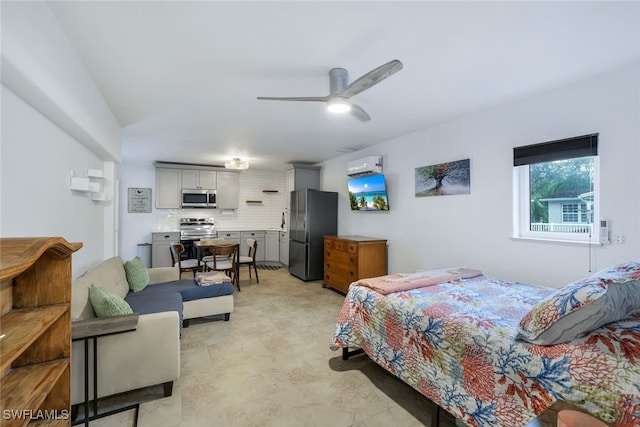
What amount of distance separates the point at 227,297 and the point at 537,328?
312 centimetres

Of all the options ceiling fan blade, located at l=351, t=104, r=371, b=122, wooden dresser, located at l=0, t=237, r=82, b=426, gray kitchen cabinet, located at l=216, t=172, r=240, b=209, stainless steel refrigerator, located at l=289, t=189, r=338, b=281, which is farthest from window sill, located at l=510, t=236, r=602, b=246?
gray kitchen cabinet, located at l=216, t=172, r=240, b=209

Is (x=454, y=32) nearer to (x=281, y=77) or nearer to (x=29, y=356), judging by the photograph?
(x=281, y=77)

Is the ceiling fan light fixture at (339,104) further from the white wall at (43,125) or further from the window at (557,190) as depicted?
the window at (557,190)

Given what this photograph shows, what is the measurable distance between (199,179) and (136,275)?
3676mm

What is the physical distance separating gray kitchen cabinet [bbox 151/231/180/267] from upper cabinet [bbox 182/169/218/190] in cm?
118

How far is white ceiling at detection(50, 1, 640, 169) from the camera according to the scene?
163 cm

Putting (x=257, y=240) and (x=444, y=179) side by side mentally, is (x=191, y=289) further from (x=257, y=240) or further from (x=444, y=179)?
(x=257, y=240)

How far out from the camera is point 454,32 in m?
1.82

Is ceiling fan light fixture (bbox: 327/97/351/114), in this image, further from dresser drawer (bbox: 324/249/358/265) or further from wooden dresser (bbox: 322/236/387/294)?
dresser drawer (bbox: 324/249/358/265)

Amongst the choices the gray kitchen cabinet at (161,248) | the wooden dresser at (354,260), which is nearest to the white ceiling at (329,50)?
the wooden dresser at (354,260)

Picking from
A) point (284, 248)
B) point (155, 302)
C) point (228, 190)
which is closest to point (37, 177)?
point (155, 302)

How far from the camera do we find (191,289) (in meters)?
3.39

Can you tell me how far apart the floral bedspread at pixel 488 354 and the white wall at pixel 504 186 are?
0.57 metres

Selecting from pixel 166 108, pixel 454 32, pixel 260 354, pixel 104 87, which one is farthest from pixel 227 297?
pixel 454 32
